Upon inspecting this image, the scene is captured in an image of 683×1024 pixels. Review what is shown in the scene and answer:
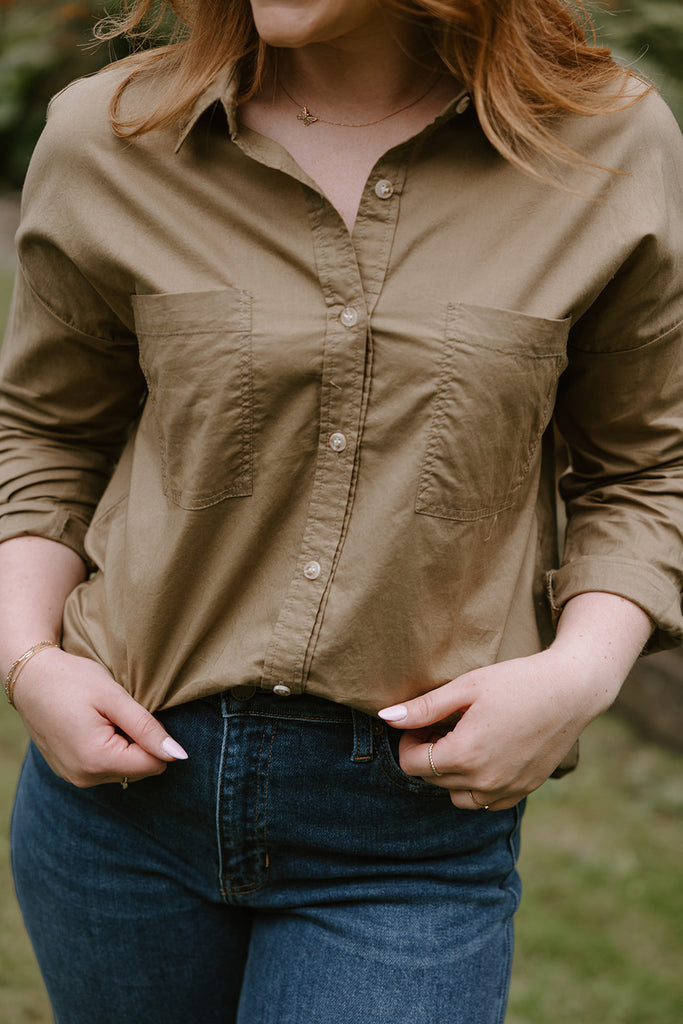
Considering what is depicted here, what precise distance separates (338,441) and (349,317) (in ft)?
0.55

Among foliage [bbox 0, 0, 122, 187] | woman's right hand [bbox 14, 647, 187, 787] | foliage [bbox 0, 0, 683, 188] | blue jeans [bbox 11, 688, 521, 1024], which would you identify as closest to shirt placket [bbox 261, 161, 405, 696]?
blue jeans [bbox 11, 688, 521, 1024]

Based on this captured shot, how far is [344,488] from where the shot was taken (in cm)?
154

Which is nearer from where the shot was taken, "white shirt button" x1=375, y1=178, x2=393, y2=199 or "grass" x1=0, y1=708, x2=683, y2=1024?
"white shirt button" x1=375, y1=178, x2=393, y2=199

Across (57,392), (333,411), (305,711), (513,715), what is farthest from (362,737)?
(57,392)

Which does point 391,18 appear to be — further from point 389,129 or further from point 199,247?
point 199,247

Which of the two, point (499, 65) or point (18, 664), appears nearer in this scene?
point (499, 65)

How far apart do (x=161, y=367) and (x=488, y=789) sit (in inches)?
29.4

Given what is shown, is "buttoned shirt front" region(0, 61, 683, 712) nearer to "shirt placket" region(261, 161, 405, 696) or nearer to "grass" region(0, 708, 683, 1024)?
"shirt placket" region(261, 161, 405, 696)

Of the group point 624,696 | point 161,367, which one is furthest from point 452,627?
point 624,696

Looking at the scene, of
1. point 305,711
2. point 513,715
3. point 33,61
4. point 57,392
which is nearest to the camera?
point 513,715

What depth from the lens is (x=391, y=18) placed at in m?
1.59

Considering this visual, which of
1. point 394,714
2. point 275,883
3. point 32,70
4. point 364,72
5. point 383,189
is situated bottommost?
point 32,70

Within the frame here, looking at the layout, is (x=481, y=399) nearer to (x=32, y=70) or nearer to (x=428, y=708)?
(x=428, y=708)

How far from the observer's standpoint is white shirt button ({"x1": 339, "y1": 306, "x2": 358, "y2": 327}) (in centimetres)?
151
